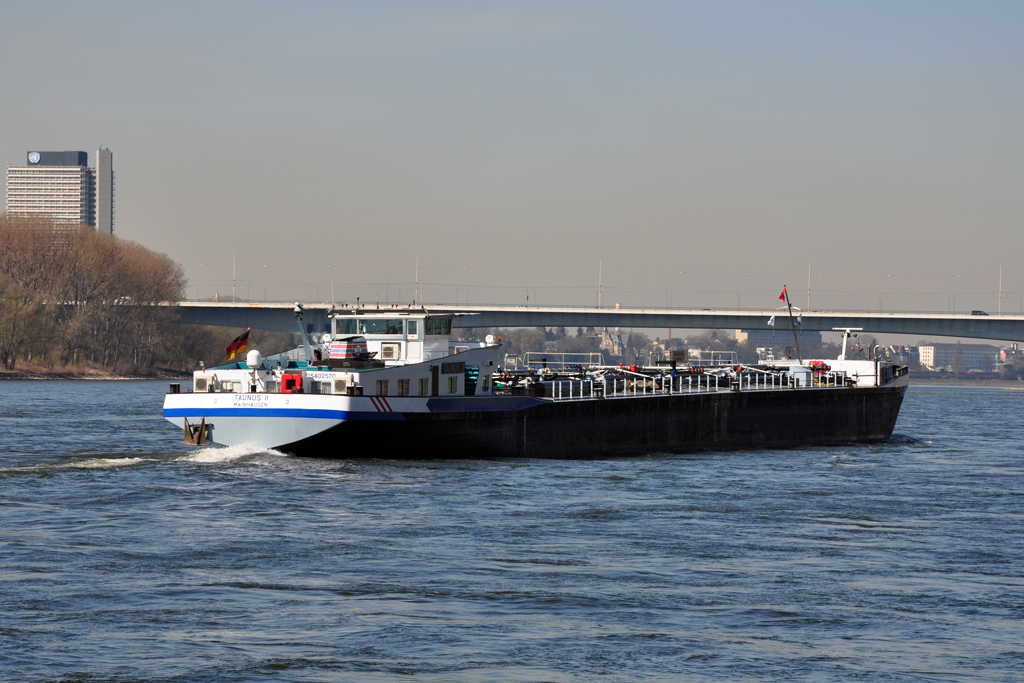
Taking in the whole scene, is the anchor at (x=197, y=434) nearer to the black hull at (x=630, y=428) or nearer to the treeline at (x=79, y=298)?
the black hull at (x=630, y=428)

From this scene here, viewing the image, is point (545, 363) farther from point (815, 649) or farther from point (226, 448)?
point (815, 649)

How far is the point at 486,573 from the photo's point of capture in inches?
986

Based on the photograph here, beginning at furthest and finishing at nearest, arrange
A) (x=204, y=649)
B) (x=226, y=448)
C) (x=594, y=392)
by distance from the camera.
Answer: (x=594, y=392), (x=226, y=448), (x=204, y=649)

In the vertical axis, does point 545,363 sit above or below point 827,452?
above

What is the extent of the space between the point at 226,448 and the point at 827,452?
107 ft

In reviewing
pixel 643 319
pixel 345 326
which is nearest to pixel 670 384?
pixel 345 326

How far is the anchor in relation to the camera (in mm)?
42312

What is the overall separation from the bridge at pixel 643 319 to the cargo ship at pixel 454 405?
3518 inches

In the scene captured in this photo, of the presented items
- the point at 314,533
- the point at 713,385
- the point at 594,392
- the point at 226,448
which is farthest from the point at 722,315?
the point at 314,533

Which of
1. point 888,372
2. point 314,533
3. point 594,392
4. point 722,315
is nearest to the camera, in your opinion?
point 314,533

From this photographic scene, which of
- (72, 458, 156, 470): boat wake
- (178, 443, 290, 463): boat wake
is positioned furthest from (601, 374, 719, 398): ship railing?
(72, 458, 156, 470): boat wake

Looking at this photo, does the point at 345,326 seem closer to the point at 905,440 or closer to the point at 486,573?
the point at 486,573

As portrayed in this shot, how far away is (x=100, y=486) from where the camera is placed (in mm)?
36406

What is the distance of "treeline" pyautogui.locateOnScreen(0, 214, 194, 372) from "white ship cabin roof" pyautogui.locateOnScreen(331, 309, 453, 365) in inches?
3847
